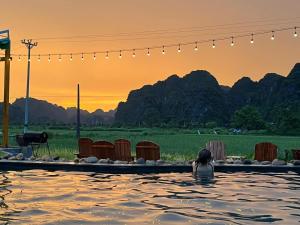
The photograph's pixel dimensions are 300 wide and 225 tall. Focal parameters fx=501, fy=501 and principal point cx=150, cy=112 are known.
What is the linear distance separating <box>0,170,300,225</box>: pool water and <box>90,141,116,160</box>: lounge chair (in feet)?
8.38

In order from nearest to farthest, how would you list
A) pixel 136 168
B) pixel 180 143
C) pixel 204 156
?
pixel 204 156
pixel 136 168
pixel 180 143

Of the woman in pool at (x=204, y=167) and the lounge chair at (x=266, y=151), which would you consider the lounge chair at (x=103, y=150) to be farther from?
the lounge chair at (x=266, y=151)

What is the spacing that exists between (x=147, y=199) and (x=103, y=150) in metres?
7.29

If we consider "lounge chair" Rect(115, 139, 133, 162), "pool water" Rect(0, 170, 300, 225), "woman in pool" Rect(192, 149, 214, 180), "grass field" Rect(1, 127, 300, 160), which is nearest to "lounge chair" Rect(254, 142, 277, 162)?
"pool water" Rect(0, 170, 300, 225)

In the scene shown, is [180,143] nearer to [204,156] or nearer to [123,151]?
[123,151]

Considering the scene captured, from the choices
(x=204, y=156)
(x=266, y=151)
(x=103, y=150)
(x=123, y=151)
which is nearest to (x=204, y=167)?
(x=204, y=156)

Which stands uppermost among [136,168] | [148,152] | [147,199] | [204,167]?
[148,152]

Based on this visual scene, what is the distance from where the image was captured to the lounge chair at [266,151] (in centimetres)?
1734

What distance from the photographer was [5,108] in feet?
69.9

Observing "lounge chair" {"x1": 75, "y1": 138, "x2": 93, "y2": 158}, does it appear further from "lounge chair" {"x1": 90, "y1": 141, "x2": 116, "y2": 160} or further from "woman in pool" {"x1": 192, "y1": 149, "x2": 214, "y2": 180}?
"woman in pool" {"x1": 192, "y1": 149, "x2": 214, "y2": 180}

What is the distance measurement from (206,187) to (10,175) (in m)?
6.02

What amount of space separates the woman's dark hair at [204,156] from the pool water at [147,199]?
591mm

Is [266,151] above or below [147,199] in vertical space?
above

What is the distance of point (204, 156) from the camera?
13.2 m
